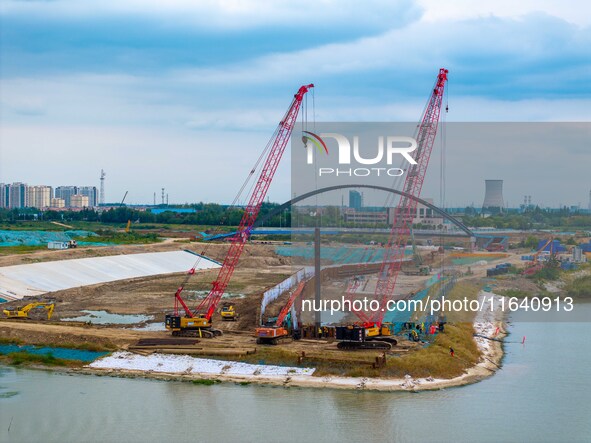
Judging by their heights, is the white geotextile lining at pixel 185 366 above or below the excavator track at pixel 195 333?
below

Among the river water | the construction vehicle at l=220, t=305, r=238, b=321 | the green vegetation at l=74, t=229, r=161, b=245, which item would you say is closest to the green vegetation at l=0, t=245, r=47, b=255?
the green vegetation at l=74, t=229, r=161, b=245

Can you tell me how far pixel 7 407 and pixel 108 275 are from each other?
86.2 feet

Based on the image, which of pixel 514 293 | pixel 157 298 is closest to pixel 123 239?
pixel 157 298

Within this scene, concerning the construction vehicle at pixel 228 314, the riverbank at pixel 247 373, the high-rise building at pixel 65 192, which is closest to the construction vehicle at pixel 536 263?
the construction vehicle at pixel 228 314

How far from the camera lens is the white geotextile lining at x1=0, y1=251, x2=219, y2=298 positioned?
121 ft

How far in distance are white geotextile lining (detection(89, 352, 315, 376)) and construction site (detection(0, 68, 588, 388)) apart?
55mm

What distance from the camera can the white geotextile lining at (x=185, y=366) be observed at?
2095 centimetres

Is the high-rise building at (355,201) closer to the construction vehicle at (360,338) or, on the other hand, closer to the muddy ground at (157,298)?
the muddy ground at (157,298)

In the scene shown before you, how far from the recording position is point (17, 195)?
15250 cm

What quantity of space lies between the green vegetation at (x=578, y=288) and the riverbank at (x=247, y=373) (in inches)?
848

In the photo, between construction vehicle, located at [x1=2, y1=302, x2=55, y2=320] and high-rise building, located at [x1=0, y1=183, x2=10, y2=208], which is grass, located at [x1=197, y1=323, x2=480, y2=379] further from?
high-rise building, located at [x1=0, y1=183, x2=10, y2=208]

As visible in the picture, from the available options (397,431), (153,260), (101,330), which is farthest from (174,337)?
(153,260)

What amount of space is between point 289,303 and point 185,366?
23.1ft

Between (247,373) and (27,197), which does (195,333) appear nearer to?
(247,373)
